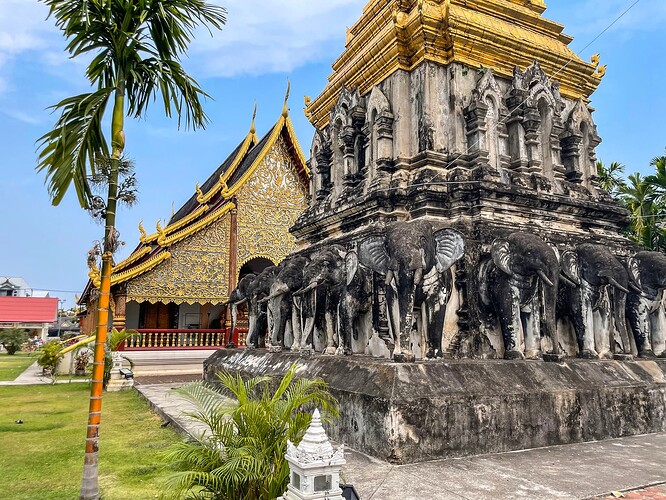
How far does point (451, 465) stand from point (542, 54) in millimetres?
6209

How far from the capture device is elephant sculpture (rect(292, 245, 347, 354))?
264 inches

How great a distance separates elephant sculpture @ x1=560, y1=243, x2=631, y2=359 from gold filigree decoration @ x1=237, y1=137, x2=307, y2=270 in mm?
10762

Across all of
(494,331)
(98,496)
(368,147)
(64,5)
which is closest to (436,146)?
(368,147)

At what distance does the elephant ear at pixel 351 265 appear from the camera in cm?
617

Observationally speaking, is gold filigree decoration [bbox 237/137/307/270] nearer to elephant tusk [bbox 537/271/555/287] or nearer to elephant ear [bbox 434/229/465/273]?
elephant ear [bbox 434/229/465/273]

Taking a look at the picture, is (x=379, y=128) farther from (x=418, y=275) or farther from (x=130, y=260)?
(x=130, y=260)

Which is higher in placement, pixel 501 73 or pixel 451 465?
pixel 501 73

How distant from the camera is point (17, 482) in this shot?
4254 millimetres

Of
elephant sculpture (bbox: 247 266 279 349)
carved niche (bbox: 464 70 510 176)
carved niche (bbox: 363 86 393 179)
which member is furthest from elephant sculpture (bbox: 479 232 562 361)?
elephant sculpture (bbox: 247 266 279 349)

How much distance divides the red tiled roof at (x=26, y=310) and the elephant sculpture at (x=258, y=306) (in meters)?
39.7

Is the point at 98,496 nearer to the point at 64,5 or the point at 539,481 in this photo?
the point at 539,481

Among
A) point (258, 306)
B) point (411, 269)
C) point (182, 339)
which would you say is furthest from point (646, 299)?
point (182, 339)

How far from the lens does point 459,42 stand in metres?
7.00

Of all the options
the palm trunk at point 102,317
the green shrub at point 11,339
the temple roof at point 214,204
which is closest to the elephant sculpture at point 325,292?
the palm trunk at point 102,317
